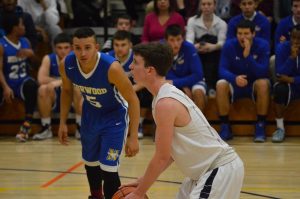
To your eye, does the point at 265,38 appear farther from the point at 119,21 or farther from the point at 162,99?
the point at 162,99

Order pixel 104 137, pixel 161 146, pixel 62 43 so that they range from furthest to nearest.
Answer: pixel 62 43 → pixel 104 137 → pixel 161 146

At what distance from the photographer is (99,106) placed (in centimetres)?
A: 532

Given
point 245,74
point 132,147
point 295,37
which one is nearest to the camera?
point 132,147

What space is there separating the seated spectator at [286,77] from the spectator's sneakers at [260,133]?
0.14m

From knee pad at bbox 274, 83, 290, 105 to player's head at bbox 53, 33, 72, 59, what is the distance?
2.78 metres

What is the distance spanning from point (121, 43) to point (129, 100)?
3552 mm

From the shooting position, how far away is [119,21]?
930 cm

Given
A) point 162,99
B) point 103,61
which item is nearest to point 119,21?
point 103,61

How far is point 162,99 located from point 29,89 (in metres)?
5.61

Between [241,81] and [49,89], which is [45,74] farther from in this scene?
[241,81]

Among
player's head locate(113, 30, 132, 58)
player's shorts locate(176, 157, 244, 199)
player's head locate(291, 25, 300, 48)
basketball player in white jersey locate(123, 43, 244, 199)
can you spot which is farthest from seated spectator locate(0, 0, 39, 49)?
player's shorts locate(176, 157, 244, 199)

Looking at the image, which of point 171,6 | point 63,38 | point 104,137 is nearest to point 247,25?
point 171,6

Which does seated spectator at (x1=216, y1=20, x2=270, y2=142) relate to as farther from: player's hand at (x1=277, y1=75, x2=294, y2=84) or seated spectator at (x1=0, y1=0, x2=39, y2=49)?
seated spectator at (x1=0, y1=0, x2=39, y2=49)

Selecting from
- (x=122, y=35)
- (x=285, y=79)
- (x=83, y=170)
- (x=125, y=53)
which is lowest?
(x=83, y=170)
